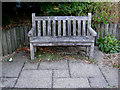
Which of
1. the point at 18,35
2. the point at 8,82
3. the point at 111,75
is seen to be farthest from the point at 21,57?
the point at 111,75

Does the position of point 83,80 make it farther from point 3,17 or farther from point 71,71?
point 3,17

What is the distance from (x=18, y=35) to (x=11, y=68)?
1399mm

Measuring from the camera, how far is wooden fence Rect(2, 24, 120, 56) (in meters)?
4.38

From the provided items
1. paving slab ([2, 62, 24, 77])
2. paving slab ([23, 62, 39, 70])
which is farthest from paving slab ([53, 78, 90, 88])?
paving slab ([2, 62, 24, 77])

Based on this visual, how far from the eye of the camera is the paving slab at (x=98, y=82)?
3.04 metres

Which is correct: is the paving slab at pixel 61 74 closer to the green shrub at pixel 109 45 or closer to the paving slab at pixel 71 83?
the paving slab at pixel 71 83

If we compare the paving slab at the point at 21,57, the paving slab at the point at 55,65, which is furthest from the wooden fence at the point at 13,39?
the paving slab at the point at 55,65

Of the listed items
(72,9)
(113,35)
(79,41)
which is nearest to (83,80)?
(79,41)

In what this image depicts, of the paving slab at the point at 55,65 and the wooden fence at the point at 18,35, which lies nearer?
the paving slab at the point at 55,65

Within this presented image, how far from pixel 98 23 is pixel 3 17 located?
3050mm

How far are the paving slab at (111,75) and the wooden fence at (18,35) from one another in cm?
178

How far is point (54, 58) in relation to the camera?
14.0 feet

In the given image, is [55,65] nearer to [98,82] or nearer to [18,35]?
[98,82]

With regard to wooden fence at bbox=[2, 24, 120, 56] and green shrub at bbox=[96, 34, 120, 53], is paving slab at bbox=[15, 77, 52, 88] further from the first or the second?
green shrub at bbox=[96, 34, 120, 53]
